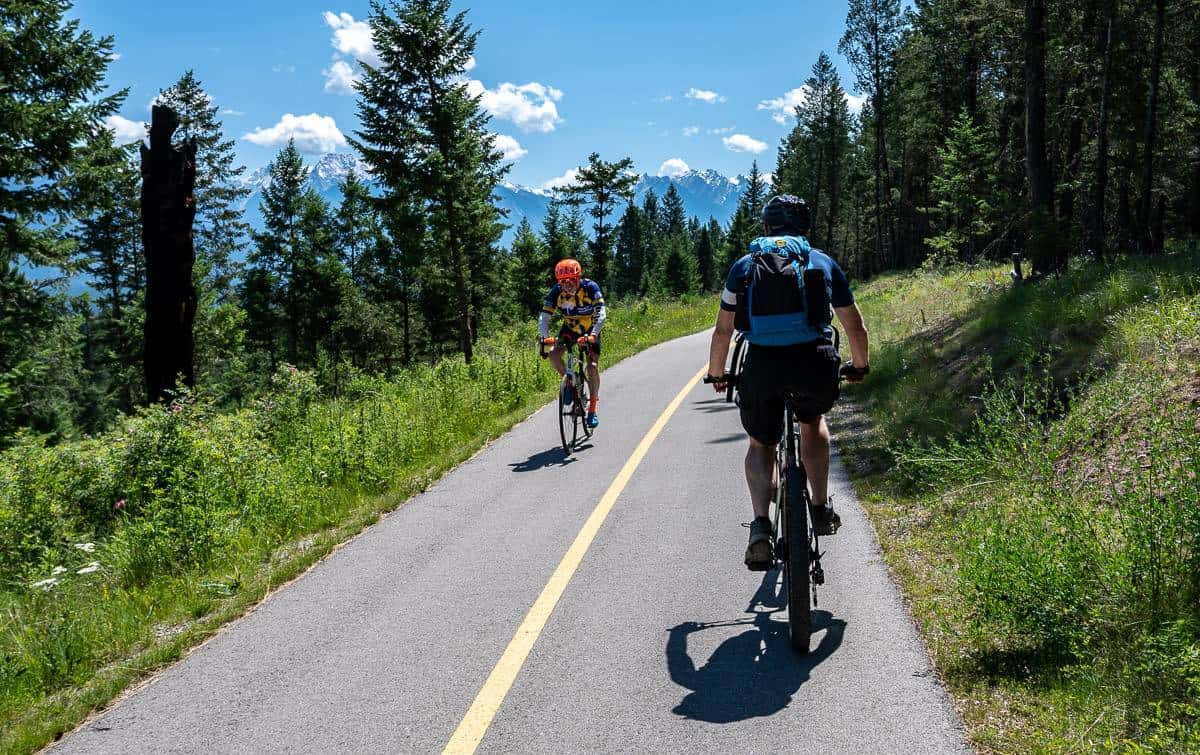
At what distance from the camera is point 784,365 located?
4156 millimetres

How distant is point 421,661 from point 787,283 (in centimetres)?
291

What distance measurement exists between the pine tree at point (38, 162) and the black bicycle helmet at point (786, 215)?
16.5 m

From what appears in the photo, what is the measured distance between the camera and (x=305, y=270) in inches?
1743

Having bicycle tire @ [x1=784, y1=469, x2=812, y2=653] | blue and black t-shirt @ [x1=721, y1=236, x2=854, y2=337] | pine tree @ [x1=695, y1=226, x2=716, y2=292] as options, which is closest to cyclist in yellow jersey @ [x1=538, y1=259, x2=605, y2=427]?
blue and black t-shirt @ [x1=721, y1=236, x2=854, y2=337]

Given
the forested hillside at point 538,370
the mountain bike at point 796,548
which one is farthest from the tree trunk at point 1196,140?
the mountain bike at point 796,548

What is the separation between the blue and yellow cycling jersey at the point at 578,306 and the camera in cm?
988

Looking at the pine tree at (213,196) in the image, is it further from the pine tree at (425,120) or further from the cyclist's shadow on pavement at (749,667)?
the cyclist's shadow on pavement at (749,667)

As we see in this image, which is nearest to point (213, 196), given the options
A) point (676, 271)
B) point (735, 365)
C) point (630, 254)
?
point (735, 365)

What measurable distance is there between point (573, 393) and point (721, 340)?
5291mm

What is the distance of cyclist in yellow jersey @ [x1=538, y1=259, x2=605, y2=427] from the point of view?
384 inches

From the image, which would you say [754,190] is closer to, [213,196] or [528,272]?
[528,272]

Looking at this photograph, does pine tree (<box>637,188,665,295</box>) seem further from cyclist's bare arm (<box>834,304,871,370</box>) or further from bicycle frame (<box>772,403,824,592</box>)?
bicycle frame (<box>772,403,824,592</box>)

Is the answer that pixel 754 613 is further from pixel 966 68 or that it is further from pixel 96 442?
pixel 966 68

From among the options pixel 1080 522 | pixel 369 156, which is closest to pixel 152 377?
pixel 1080 522
